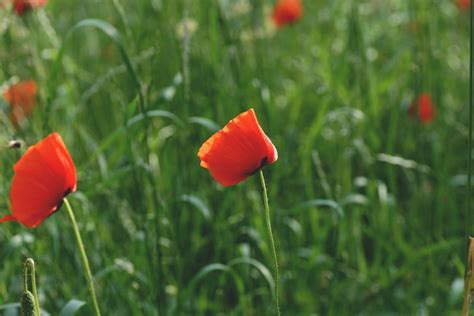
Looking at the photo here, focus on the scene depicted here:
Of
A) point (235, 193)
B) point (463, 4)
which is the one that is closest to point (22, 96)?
point (235, 193)

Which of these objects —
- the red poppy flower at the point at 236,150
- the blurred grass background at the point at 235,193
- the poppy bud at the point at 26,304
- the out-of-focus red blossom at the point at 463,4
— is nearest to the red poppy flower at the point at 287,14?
the blurred grass background at the point at 235,193

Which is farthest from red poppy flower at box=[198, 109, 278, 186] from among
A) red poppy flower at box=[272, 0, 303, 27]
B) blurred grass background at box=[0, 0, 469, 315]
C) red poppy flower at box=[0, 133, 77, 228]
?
red poppy flower at box=[272, 0, 303, 27]

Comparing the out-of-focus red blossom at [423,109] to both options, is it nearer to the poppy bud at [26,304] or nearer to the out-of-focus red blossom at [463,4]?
the out-of-focus red blossom at [463,4]

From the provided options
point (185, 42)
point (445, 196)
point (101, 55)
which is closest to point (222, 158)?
point (185, 42)

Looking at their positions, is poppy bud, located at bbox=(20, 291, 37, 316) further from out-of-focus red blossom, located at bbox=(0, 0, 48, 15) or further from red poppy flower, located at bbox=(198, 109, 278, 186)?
out-of-focus red blossom, located at bbox=(0, 0, 48, 15)

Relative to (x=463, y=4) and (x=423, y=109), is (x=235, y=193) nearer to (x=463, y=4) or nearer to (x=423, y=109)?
(x=423, y=109)

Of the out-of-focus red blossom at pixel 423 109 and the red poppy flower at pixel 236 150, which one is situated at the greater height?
the red poppy flower at pixel 236 150
